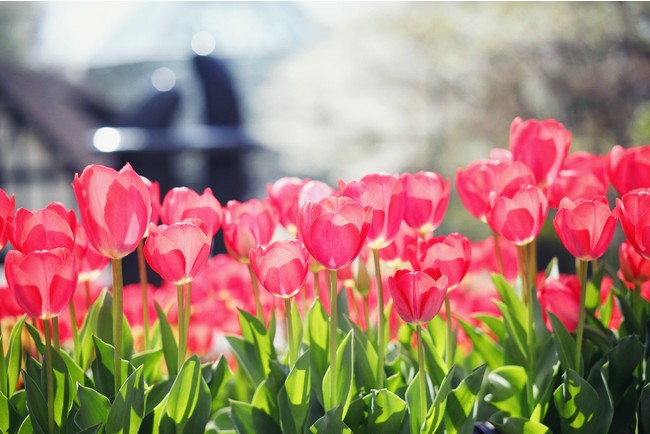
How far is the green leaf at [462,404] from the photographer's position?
881mm

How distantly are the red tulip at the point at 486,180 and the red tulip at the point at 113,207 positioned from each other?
46 cm

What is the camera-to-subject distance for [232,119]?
669cm

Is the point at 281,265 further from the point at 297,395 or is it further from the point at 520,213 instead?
the point at 520,213

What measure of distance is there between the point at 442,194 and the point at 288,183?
0.22 metres

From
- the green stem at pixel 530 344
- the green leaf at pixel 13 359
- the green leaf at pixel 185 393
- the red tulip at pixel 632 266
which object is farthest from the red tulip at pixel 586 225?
the green leaf at pixel 13 359

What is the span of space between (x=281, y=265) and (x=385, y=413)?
0.65ft

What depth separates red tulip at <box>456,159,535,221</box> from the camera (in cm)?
102

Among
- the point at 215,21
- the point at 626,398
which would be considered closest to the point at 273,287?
the point at 626,398

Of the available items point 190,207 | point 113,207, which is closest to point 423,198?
point 190,207

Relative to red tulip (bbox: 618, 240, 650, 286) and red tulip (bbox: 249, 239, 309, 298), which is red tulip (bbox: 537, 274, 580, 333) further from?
red tulip (bbox: 249, 239, 309, 298)

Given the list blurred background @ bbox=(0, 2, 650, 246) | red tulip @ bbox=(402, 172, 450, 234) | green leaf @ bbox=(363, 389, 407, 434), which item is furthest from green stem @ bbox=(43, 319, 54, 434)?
blurred background @ bbox=(0, 2, 650, 246)

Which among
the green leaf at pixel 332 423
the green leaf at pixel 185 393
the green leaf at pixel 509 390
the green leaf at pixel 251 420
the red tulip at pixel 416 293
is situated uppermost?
the red tulip at pixel 416 293

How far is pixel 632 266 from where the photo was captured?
1.11 meters

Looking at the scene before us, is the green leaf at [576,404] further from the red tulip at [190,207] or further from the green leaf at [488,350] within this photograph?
the red tulip at [190,207]
